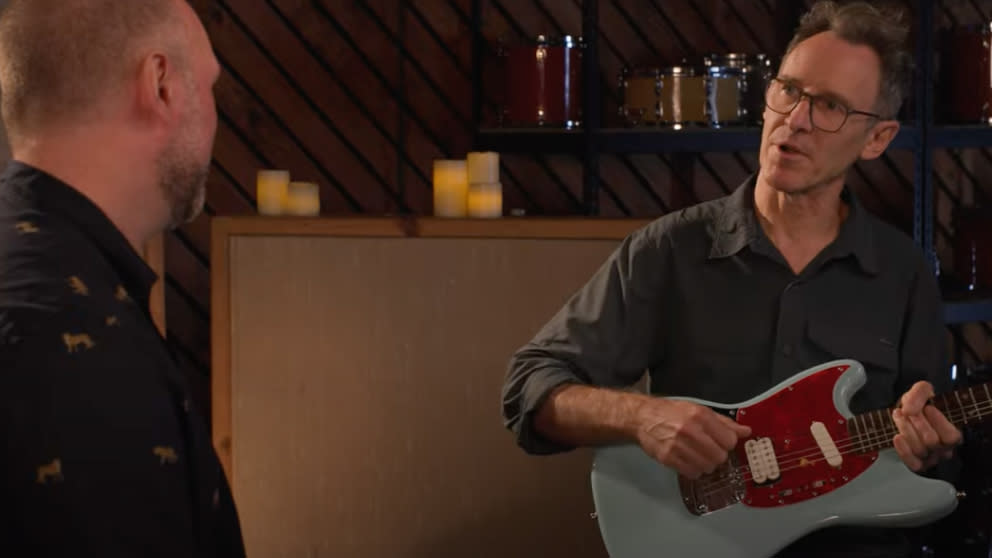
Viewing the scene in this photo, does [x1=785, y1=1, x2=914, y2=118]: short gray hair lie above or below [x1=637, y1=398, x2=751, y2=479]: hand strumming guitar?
above

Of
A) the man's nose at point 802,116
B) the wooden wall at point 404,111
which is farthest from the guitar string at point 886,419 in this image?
the wooden wall at point 404,111

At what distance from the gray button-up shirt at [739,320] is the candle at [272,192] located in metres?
1.31

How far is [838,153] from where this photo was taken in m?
2.33

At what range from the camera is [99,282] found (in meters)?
1.30

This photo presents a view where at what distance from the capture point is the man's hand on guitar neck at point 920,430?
6.68ft

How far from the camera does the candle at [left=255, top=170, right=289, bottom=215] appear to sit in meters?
3.46

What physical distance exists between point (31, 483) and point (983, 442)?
1916mm

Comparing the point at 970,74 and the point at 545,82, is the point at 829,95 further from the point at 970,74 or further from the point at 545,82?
the point at 970,74

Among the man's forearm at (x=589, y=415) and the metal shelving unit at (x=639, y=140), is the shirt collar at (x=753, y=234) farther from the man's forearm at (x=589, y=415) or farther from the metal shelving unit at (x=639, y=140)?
the metal shelving unit at (x=639, y=140)

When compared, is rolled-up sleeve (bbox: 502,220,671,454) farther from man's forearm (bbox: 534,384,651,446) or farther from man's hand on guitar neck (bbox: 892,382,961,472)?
man's hand on guitar neck (bbox: 892,382,961,472)

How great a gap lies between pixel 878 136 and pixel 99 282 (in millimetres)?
1551

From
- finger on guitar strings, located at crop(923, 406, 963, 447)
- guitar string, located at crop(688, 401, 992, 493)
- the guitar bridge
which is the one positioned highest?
finger on guitar strings, located at crop(923, 406, 963, 447)

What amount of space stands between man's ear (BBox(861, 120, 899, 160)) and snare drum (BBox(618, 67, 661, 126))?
1476 mm

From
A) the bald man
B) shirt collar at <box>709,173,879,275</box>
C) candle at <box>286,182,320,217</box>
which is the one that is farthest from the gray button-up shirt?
candle at <box>286,182,320,217</box>
